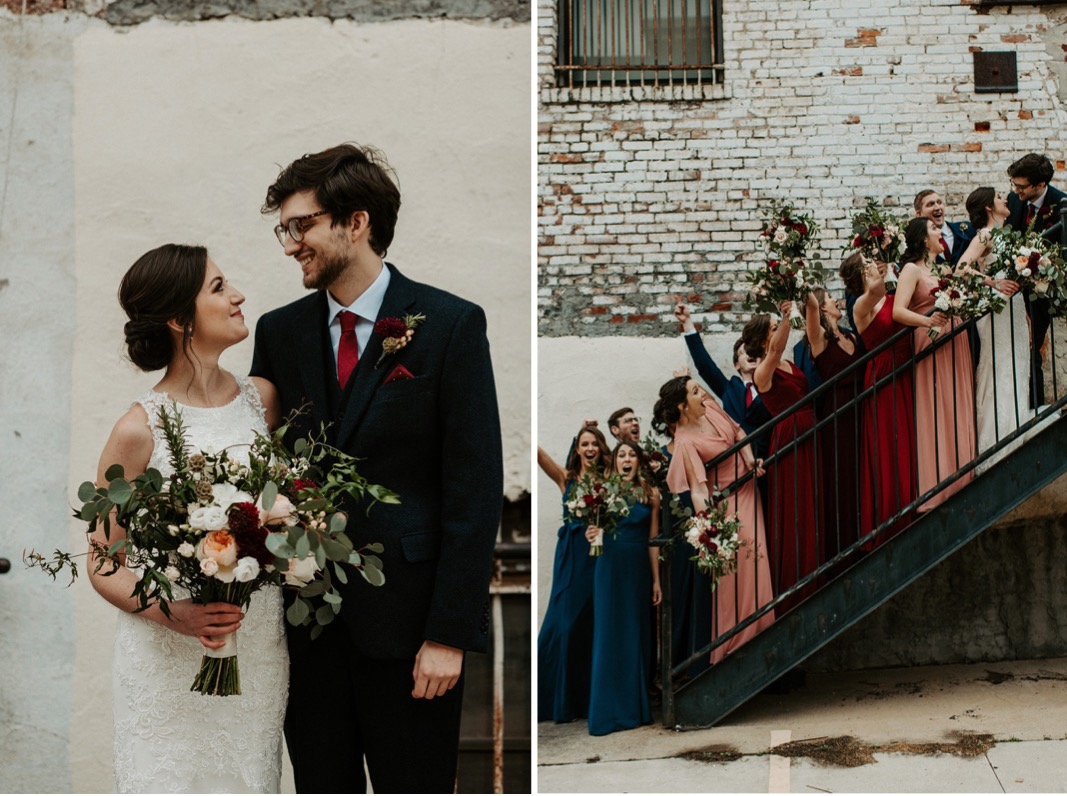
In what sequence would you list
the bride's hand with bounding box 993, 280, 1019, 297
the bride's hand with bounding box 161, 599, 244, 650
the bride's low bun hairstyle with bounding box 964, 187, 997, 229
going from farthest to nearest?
the bride's low bun hairstyle with bounding box 964, 187, 997, 229, the bride's hand with bounding box 993, 280, 1019, 297, the bride's hand with bounding box 161, 599, 244, 650

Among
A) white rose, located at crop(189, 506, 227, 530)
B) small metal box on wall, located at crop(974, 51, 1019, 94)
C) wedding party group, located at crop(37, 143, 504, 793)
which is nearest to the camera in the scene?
white rose, located at crop(189, 506, 227, 530)

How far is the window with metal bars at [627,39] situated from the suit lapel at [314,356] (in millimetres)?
2322

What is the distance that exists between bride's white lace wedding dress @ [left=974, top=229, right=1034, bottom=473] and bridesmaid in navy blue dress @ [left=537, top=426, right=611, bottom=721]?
1607 millimetres

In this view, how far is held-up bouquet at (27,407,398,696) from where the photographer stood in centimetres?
289

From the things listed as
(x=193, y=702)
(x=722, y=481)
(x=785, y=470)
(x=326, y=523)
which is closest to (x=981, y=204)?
(x=785, y=470)

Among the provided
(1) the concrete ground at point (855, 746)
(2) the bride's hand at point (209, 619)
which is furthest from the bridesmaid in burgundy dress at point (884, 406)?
(2) the bride's hand at point (209, 619)

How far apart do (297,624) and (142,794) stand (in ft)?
2.11

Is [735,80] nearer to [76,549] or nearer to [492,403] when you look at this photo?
[492,403]

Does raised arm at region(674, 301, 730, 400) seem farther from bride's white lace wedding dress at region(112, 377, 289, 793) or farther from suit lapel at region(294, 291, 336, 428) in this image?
bride's white lace wedding dress at region(112, 377, 289, 793)

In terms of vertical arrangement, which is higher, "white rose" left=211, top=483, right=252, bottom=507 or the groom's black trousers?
"white rose" left=211, top=483, right=252, bottom=507

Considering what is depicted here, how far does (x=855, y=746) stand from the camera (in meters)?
4.73

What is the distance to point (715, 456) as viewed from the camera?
17.4 ft

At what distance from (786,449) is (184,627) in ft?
9.64

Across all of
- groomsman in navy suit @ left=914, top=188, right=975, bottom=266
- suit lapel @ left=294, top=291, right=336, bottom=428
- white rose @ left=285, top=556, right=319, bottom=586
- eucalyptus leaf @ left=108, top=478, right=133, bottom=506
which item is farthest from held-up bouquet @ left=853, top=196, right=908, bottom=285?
eucalyptus leaf @ left=108, top=478, right=133, bottom=506
